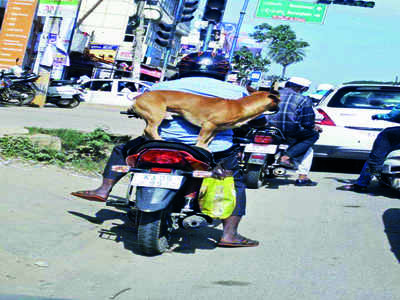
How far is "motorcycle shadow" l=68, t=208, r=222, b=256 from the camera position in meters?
4.77

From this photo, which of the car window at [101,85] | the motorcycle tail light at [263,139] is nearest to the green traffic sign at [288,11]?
the car window at [101,85]

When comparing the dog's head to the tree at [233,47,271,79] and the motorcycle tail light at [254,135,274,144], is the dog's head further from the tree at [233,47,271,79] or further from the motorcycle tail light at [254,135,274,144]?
the tree at [233,47,271,79]

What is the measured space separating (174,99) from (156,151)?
0.53m

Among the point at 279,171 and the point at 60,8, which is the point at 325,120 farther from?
the point at 60,8

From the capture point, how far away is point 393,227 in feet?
19.6

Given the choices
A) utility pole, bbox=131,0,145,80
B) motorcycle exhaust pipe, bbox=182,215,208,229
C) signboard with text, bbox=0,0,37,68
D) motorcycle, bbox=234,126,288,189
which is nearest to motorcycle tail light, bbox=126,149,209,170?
motorcycle exhaust pipe, bbox=182,215,208,229

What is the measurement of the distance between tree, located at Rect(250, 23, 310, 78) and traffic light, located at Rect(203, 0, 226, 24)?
5916 cm

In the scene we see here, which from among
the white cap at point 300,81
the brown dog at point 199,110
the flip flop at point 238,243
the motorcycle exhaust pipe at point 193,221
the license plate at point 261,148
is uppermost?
the white cap at point 300,81

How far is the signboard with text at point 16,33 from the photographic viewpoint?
19641 millimetres

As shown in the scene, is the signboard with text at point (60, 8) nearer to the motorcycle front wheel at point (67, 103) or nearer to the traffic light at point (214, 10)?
the motorcycle front wheel at point (67, 103)

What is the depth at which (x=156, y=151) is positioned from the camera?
4.23 meters

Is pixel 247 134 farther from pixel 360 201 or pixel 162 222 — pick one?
pixel 162 222

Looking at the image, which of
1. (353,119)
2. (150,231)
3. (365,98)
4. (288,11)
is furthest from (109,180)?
(288,11)

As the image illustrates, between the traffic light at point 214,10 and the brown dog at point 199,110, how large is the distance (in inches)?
442
